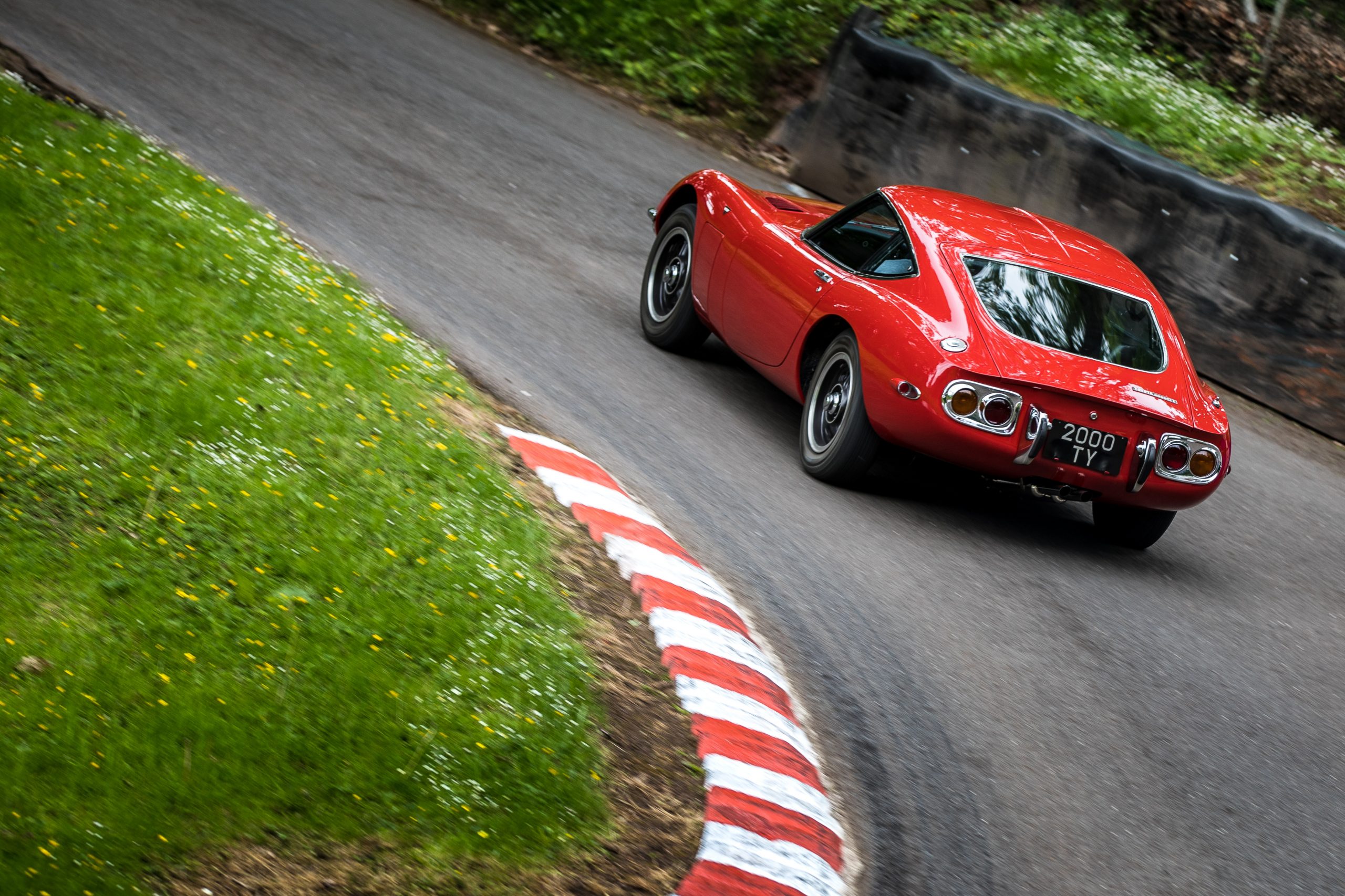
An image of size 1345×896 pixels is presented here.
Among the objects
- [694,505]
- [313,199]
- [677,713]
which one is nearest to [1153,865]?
[677,713]

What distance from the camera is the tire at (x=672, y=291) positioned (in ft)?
28.8

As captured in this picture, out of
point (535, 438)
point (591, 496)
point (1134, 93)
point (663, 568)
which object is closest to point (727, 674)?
point (663, 568)

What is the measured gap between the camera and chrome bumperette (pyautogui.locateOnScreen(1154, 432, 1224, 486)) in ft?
21.9

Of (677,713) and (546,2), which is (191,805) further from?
(546,2)

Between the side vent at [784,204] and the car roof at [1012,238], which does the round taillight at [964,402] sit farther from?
the side vent at [784,204]

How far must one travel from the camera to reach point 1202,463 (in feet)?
22.2

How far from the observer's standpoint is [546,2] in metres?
17.7

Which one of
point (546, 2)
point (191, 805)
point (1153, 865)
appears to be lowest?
point (191, 805)

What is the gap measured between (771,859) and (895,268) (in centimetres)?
396

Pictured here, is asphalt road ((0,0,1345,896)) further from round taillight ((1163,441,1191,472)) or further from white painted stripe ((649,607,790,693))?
round taillight ((1163,441,1191,472))

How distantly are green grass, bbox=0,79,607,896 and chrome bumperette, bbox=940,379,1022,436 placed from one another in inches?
80.7

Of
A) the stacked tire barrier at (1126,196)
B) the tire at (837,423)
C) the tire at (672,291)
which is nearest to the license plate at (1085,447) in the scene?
the tire at (837,423)

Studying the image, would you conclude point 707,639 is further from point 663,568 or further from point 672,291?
point 672,291

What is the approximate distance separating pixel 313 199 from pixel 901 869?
276 inches
